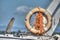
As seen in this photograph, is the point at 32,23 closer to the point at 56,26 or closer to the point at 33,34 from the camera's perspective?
the point at 33,34

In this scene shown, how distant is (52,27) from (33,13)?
1.63 ft

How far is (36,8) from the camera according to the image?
4.29 metres

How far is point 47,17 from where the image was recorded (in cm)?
427

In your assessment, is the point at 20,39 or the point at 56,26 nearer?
the point at 20,39

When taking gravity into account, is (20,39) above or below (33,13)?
below

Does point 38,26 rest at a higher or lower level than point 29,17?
lower

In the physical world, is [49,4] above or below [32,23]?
above

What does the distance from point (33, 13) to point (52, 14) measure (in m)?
0.45

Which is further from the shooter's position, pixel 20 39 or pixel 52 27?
pixel 52 27

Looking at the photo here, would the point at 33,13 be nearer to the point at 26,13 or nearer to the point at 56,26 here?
the point at 26,13

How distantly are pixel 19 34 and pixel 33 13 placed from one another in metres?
0.48

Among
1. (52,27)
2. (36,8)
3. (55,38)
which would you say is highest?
(36,8)

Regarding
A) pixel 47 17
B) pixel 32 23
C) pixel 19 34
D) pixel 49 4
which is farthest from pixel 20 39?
pixel 49 4

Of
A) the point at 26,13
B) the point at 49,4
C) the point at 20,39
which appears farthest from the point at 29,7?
the point at 20,39
